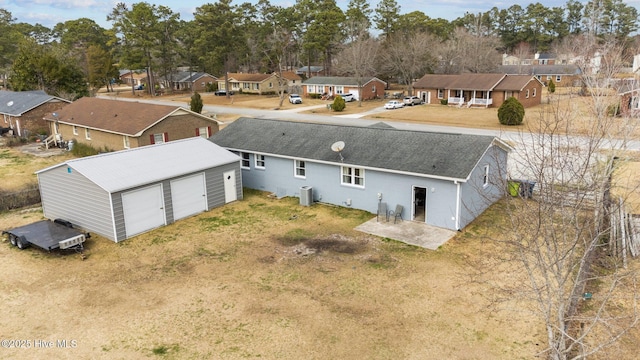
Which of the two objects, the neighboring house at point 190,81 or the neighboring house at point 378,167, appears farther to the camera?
the neighboring house at point 190,81

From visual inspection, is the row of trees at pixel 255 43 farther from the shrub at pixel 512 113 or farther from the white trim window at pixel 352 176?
the white trim window at pixel 352 176

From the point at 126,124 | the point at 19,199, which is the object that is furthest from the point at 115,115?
the point at 19,199

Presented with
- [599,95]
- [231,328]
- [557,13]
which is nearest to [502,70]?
[557,13]

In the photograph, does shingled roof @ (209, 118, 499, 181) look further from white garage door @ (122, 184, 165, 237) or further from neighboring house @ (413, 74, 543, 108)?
neighboring house @ (413, 74, 543, 108)

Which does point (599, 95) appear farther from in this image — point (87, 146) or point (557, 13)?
point (557, 13)

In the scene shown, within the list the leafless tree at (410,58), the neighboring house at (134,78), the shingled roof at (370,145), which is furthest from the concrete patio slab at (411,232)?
the neighboring house at (134,78)

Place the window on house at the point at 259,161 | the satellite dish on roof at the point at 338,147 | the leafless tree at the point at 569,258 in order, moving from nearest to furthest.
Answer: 1. the leafless tree at the point at 569,258
2. the satellite dish on roof at the point at 338,147
3. the window on house at the point at 259,161
